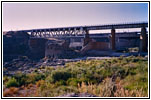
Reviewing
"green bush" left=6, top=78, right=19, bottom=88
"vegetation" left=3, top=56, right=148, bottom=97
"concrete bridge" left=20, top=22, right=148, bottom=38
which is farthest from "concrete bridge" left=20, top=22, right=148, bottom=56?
"green bush" left=6, top=78, right=19, bottom=88

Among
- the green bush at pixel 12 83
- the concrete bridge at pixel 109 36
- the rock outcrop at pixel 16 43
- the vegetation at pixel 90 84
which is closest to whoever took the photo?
the vegetation at pixel 90 84

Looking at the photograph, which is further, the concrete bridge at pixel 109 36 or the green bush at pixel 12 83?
the concrete bridge at pixel 109 36

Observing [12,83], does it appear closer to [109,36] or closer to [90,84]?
[90,84]

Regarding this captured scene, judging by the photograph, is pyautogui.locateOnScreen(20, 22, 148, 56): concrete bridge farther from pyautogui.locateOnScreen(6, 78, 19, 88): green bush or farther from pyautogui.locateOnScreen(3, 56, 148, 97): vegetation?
pyautogui.locateOnScreen(6, 78, 19, 88): green bush

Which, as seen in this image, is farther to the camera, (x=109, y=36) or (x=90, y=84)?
(x=109, y=36)

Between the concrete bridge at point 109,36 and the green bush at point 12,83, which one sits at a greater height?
the concrete bridge at point 109,36

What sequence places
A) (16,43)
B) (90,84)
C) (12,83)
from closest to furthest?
1. (90,84)
2. (12,83)
3. (16,43)

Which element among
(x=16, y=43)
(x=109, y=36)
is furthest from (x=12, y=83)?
(x=16, y=43)

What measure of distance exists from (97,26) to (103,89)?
3001 centimetres

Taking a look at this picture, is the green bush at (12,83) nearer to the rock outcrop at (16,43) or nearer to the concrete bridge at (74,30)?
the concrete bridge at (74,30)

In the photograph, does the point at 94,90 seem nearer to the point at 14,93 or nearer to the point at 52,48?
the point at 14,93

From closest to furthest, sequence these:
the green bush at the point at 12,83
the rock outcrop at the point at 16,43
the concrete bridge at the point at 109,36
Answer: the green bush at the point at 12,83
the concrete bridge at the point at 109,36
the rock outcrop at the point at 16,43

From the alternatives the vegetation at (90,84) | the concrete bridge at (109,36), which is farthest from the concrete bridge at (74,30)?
the vegetation at (90,84)

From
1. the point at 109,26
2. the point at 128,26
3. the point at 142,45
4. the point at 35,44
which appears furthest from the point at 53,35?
Result: the point at 142,45
